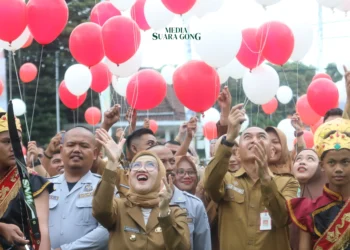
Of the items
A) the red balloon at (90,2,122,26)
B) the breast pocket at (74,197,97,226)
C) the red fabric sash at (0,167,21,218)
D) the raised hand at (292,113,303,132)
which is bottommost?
the breast pocket at (74,197,97,226)

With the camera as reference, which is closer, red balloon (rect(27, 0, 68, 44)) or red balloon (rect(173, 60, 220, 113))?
red balloon (rect(173, 60, 220, 113))

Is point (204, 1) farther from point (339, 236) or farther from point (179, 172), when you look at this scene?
point (339, 236)

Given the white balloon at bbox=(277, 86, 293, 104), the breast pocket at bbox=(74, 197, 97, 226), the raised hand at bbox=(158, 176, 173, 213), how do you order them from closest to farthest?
1. the raised hand at bbox=(158, 176, 173, 213)
2. the breast pocket at bbox=(74, 197, 97, 226)
3. the white balloon at bbox=(277, 86, 293, 104)

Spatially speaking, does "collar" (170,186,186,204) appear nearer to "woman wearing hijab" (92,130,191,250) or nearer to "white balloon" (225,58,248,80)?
"woman wearing hijab" (92,130,191,250)

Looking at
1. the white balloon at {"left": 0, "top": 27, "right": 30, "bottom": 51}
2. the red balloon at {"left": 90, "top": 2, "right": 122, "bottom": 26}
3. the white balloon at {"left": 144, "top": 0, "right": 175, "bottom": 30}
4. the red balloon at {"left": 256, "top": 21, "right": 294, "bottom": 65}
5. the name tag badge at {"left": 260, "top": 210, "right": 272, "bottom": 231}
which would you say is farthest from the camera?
the red balloon at {"left": 90, "top": 2, "right": 122, "bottom": 26}

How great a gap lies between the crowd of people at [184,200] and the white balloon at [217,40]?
2.07 m

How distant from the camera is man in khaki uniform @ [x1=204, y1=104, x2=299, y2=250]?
4.91 meters

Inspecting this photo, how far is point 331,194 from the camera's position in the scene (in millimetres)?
4660

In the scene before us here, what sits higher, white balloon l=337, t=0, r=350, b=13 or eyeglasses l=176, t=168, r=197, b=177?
white balloon l=337, t=0, r=350, b=13

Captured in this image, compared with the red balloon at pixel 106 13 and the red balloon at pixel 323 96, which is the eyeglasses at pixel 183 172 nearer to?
the red balloon at pixel 323 96

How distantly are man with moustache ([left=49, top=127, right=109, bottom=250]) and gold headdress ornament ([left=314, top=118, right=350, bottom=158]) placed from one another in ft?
5.54

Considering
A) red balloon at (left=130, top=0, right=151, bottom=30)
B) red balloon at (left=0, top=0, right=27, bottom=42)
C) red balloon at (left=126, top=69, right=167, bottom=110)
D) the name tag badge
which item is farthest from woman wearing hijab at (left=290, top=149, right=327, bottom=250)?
red balloon at (left=130, top=0, right=151, bottom=30)

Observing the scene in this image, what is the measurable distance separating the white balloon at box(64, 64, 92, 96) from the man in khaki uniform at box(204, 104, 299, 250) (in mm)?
5713

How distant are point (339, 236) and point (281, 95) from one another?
10185 millimetres
